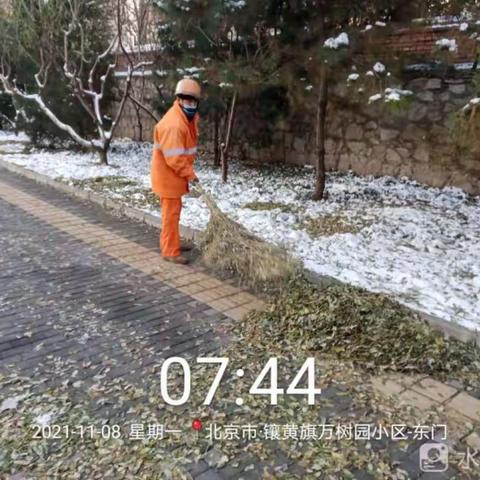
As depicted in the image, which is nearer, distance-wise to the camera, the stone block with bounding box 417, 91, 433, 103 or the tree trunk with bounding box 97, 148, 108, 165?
the stone block with bounding box 417, 91, 433, 103

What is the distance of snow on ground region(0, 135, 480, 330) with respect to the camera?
3.62 meters

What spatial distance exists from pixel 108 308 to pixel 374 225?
2.99 m

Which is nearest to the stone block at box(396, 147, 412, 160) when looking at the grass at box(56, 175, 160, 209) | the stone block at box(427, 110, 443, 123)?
the stone block at box(427, 110, 443, 123)

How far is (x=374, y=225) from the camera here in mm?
5117

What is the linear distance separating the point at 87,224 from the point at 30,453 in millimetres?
3667

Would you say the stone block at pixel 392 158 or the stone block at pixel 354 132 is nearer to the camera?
the stone block at pixel 392 158

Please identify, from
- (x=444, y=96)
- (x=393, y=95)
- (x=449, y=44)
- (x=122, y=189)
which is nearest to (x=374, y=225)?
(x=393, y=95)

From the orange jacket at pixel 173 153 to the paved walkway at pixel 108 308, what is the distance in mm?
690

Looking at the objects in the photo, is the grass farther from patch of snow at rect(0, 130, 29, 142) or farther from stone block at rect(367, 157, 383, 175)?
patch of snow at rect(0, 130, 29, 142)

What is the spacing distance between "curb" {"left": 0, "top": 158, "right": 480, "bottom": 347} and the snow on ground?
11 centimetres

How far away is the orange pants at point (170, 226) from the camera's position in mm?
4207

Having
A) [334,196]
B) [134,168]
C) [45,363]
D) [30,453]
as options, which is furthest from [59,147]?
[30,453]

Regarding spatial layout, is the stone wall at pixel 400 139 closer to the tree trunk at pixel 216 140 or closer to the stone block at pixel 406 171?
the stone block at pixel 406 171

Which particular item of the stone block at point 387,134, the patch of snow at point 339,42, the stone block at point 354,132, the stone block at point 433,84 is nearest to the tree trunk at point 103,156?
the stone block at point 354,132
